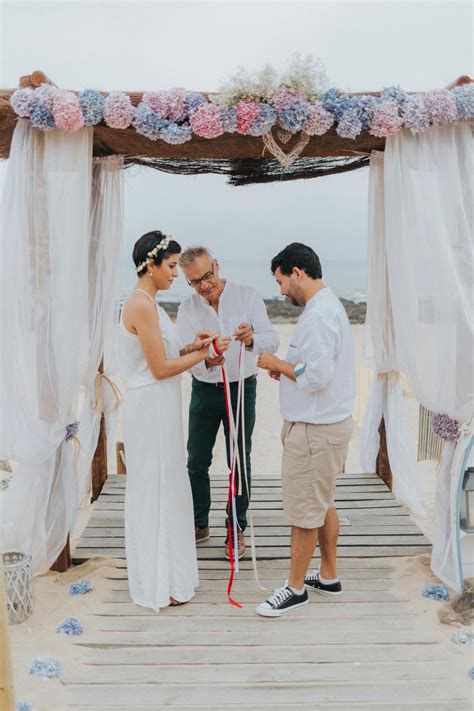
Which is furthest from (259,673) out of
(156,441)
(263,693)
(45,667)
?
(156,441)

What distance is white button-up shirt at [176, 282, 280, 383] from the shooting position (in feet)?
12.2

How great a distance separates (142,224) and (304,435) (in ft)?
119

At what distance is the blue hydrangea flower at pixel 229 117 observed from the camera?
10.5 ft

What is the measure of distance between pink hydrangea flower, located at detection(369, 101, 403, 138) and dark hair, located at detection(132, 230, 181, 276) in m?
1.25

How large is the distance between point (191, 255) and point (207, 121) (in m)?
0.71

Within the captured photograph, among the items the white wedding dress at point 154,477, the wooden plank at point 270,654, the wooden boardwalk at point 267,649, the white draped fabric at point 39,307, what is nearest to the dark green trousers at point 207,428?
the wooden boardwalk at point 267,649

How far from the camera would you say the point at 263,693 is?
2.60 meters

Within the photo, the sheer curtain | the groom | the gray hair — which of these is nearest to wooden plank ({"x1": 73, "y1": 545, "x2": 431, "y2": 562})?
the groom

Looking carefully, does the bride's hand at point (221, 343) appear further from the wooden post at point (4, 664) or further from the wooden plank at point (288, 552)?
the wooden post at point (4, 664)

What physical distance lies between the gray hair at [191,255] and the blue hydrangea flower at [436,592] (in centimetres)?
222

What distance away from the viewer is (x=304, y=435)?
9.83 ft

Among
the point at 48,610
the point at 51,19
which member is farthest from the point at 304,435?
the point at 51,19

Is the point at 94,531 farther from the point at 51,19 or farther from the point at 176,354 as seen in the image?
the point at 51,19

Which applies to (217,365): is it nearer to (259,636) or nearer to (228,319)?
(228,319)
